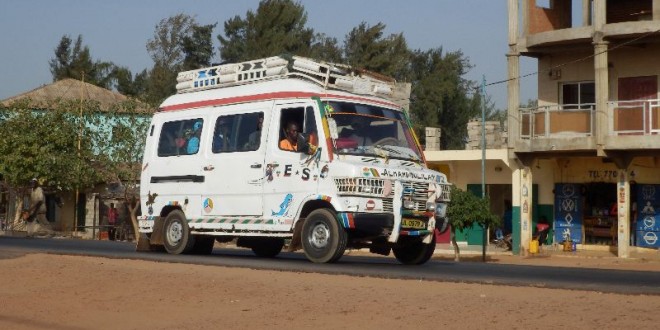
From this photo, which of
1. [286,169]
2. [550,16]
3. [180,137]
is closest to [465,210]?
[550,16]

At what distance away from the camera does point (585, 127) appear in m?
32.6

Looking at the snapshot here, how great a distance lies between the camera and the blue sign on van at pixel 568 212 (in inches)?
1404

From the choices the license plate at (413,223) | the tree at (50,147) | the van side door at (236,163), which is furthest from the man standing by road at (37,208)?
the license plate at (413,223)

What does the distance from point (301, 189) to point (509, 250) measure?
2142cm

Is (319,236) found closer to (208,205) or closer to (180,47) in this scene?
(208,205)

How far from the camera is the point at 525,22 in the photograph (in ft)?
112

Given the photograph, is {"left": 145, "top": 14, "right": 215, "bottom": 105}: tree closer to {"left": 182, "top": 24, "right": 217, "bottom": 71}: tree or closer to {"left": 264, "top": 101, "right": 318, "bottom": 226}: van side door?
{"left": 182, "top": 24, "right": 217, "bottom": 71}: tree

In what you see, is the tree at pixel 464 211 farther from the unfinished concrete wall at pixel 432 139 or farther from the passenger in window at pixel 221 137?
the passenger in window at pixel 221 137

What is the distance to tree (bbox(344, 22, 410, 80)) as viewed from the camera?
2714 inches

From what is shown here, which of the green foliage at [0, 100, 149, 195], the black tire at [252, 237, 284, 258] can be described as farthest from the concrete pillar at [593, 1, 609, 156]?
the green foliage at [0, 100, 149, 195]

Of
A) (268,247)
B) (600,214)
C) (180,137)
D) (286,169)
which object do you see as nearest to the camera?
(286,169)

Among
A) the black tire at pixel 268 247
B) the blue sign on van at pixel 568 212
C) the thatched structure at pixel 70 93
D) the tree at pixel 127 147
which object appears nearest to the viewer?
the black tire at pixel 268 247

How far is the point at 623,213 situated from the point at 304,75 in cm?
1813

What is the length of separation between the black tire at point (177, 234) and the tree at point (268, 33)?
4932 centimetres
